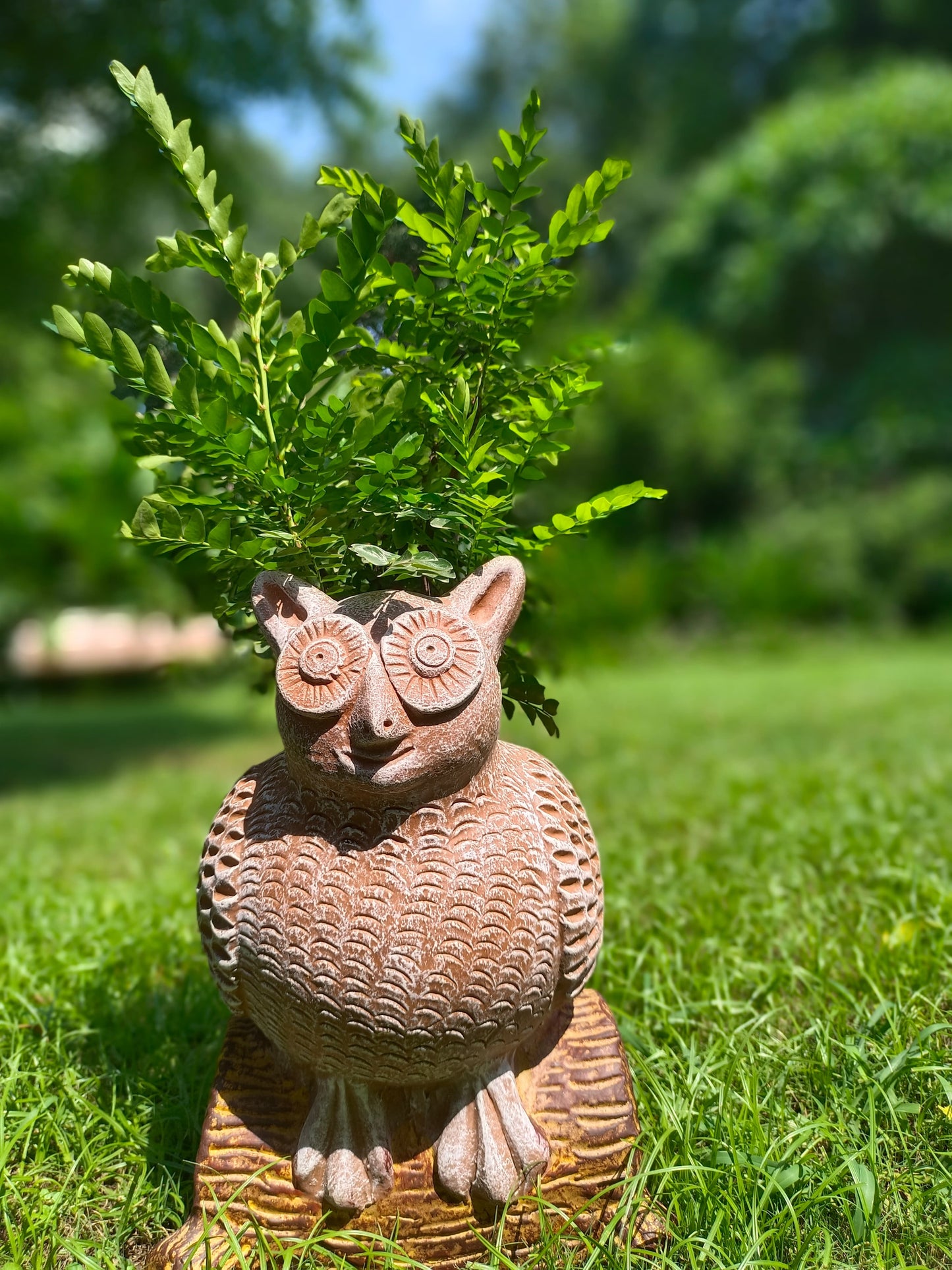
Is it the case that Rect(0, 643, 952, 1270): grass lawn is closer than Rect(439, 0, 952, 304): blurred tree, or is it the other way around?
Rect(0, 643, 952, 1270): grass lawn

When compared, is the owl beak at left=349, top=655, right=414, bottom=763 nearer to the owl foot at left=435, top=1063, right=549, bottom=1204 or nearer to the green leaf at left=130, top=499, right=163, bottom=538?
the green leaf at left=130, top=499, right=163, bottom=538

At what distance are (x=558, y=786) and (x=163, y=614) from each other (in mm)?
9331

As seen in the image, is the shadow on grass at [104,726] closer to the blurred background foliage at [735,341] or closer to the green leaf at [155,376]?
the blurred background foliage at [735,341]

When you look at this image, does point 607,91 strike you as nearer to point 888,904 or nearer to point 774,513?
point 774,513

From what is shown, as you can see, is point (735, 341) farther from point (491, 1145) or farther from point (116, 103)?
point (491, 1145)

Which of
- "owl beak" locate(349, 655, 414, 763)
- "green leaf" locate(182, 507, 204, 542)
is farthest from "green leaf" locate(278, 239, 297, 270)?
"owl beak" locate(349, 655, 414, 763)

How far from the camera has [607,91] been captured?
20609 mm

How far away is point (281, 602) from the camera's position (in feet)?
5.40

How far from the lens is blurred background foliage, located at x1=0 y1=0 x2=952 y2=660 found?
7.31 metres

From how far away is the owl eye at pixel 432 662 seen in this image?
150cm

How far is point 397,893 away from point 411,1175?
0.50 m

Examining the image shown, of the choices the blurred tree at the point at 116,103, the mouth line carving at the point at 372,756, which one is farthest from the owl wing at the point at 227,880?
the blurred tree at the point at 116,103

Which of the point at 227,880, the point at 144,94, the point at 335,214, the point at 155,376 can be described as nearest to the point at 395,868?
the point at 227,880

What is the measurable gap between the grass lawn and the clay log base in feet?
0.29
